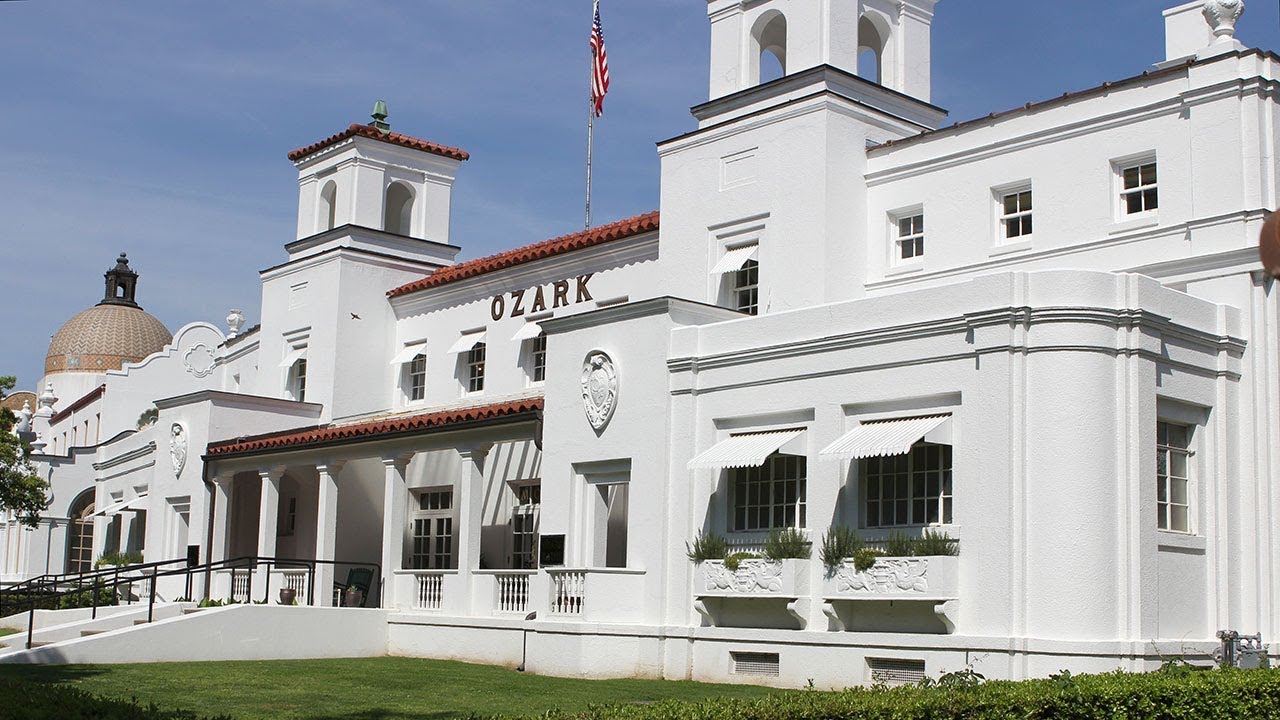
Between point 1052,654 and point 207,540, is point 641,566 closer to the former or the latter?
point 1052,654

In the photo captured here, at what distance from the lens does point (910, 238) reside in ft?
76.9

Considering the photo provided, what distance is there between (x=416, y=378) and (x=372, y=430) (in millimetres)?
5717

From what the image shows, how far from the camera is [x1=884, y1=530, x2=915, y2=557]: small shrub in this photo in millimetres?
18328

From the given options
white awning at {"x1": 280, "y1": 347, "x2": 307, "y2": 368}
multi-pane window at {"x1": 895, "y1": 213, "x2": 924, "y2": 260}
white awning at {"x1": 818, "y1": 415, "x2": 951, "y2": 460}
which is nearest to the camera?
white awning at {"x1": 818, "y1": 415, "x2": 951, "y2": 460}

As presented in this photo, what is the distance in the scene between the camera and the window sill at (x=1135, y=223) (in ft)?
66.7

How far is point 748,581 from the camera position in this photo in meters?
19.9

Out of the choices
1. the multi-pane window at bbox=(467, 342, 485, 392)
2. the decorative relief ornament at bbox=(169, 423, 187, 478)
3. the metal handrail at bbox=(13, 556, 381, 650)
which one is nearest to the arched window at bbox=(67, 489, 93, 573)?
the decorative relief ornament at bbox=(169, 423, 187, 478)

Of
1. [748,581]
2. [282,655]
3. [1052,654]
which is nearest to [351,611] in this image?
[282,655]

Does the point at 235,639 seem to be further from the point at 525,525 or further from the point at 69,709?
the point at 69,709

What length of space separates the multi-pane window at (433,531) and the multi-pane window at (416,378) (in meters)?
2.75

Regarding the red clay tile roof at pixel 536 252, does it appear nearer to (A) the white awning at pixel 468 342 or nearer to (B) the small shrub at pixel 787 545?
(A) the white awning at pixel 468 342

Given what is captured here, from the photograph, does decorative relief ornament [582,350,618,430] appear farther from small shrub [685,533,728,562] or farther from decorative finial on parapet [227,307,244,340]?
decorative finial on parapet [227,307,244,340]

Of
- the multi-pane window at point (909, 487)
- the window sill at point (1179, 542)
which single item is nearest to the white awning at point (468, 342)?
the multi-pane window at point (909, 487)

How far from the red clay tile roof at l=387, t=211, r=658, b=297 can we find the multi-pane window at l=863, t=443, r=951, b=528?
8.79m
